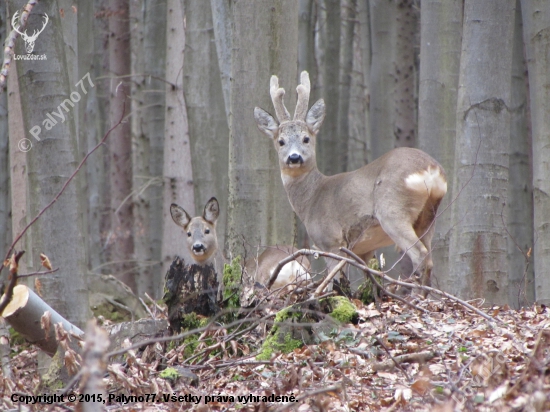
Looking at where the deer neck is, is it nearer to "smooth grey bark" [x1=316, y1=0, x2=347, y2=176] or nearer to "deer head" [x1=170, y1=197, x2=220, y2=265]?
"deer head" [x1=170, y1=197, x2=220, y2=265]

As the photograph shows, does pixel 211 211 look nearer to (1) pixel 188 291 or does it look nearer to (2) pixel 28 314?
(1) pixel 188 291

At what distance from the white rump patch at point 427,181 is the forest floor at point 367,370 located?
5.65ft

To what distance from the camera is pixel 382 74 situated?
13977 mm

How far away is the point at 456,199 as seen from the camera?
7.04 metres

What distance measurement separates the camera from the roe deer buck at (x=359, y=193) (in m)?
7.50

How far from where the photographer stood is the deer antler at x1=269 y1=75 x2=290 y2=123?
25.2ft

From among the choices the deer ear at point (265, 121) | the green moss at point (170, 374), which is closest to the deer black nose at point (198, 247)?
the deer ear at point (265, 121)

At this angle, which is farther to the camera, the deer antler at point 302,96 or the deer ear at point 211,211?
the deer ear at point 211,211

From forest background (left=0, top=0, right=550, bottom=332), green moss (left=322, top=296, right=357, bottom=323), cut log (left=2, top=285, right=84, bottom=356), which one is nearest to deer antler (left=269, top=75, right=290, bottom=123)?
forest background (left=0, top=0, right=550, bottom=332)

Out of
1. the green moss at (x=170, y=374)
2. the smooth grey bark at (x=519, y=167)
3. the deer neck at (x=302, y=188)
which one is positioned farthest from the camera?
the smooth grey bark at (x=519, y=167)

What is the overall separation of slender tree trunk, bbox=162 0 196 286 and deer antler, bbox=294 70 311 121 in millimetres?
4112

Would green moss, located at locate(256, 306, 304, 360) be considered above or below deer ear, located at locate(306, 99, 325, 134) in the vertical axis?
below

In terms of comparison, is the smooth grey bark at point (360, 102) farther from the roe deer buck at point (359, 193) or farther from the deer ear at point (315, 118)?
the roe deer buck at point (359, 193)

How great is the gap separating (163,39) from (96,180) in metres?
5.87
